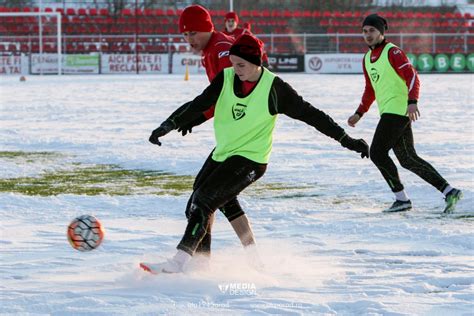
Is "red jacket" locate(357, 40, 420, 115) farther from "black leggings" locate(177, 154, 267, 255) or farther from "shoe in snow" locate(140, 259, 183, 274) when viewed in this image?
"shoe in snow" locate(140, 259, 183, 274)

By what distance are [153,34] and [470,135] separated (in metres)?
33.2

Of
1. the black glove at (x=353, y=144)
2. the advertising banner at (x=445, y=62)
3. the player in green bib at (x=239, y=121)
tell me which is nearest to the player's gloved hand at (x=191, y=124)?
the player in green bib at (x=239, y=121)

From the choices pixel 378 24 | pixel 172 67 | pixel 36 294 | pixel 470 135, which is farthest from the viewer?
pixel 172 67

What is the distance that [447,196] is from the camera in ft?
26.8

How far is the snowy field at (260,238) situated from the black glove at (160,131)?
31.7 inches

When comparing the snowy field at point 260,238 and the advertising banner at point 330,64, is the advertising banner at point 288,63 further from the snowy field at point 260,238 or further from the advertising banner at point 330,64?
the snowy field at point 260,238

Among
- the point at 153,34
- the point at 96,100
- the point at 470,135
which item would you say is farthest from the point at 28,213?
the point at 153,34

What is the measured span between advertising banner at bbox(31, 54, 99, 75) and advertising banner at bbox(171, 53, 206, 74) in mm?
3580

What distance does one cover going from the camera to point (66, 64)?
142 feet

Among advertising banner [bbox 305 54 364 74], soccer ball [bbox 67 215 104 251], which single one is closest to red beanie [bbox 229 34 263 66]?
soccer ball [bbox 67 215 104 251]

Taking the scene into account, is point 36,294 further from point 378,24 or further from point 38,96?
point 38,96

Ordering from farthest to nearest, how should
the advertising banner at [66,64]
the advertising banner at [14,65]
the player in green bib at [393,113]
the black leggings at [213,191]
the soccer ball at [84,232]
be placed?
1. the advertising banner at [66,64]
2. the advertising banner at [14,65]
3. the player in green bib at [393,113]
4. the soccer ball at [84,232]
5. the black leggings at [213,191]

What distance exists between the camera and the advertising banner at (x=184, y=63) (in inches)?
1695

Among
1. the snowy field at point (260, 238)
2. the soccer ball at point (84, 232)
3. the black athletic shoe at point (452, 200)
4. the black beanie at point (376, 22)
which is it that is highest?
the black beanie at point (376, 22)
